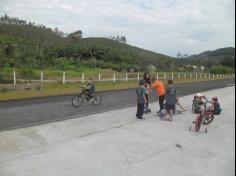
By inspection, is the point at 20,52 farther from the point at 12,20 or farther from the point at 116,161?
the point at 116,161

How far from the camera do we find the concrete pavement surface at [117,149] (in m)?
7.41

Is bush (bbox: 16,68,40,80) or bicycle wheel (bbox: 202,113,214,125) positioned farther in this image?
bush (bbox: 16,68,40,80)

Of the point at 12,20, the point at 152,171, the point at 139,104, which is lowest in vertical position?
the point at 152,171

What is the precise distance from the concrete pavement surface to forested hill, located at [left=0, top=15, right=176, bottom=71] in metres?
22.9

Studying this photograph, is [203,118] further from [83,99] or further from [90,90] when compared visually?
[83,99]

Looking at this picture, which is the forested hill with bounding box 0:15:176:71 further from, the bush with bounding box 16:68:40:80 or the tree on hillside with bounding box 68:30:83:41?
the bush with bounding box 16:68:40:80

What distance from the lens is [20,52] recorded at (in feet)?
128

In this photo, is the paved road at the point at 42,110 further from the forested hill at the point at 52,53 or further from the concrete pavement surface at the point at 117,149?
the forested hill at the point at 52,53

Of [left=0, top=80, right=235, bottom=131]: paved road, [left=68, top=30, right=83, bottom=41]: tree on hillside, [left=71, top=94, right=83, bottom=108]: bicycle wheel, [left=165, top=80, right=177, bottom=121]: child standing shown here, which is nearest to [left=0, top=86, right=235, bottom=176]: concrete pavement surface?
[left=165, top=80, right=177, bottom=121]: child standing

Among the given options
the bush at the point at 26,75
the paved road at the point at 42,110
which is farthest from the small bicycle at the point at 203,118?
the bush at the point at 26,75

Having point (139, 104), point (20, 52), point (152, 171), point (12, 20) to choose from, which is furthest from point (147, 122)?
point (12, 20)

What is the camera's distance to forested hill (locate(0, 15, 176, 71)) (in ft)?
124

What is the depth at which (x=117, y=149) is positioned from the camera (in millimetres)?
8945

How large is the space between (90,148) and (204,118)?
5.13 m
